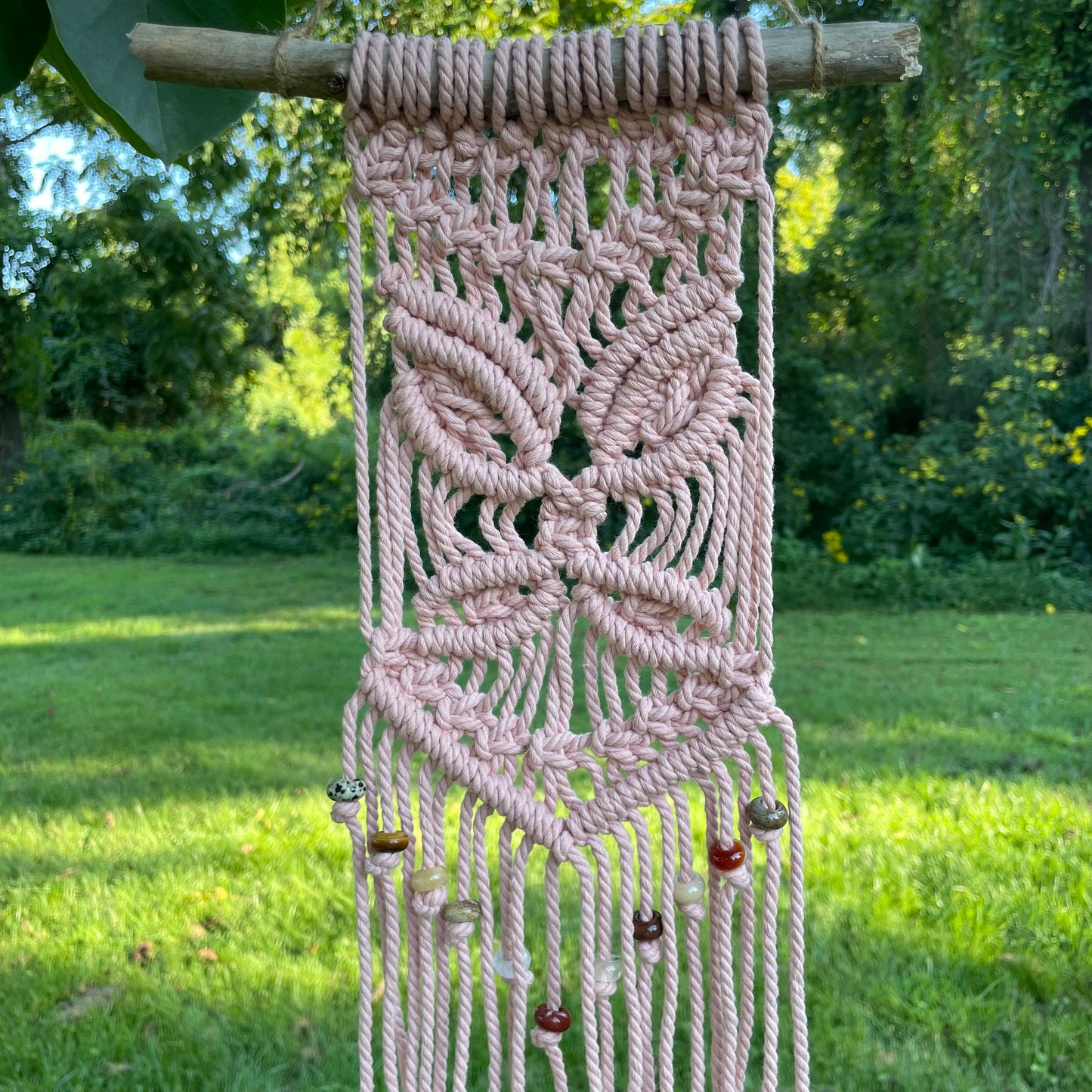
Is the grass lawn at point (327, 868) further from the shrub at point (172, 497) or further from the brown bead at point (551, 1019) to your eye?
the shrub at point (172, 497)

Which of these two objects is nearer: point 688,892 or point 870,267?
point 688,892

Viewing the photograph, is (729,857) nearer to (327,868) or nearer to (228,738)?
(327,868)

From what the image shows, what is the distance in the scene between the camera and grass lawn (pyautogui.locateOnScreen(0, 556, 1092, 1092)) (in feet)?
5.57

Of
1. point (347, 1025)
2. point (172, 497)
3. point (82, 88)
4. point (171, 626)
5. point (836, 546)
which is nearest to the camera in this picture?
point (82, 88)

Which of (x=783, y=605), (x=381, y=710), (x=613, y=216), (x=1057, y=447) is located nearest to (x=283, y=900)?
(x=381, y=710)

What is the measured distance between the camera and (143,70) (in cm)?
95

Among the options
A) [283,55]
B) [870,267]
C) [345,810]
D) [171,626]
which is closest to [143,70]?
[283,55]

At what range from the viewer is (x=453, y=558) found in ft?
3.07

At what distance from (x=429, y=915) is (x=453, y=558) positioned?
32cm

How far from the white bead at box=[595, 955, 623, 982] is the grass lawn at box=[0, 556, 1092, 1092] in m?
0.91

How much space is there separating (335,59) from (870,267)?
548 centimetres

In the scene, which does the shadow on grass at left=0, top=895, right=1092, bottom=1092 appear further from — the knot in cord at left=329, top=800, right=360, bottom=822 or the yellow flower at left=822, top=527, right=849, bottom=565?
the yellow flower at left=822, top=527, right=849, bottom=565

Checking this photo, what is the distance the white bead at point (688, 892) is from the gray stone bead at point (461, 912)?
18 cm

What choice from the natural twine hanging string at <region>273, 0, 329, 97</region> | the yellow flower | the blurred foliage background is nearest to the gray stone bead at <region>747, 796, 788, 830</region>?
the natural twine hanging string at <region>273, 0, 329, 97</region>
